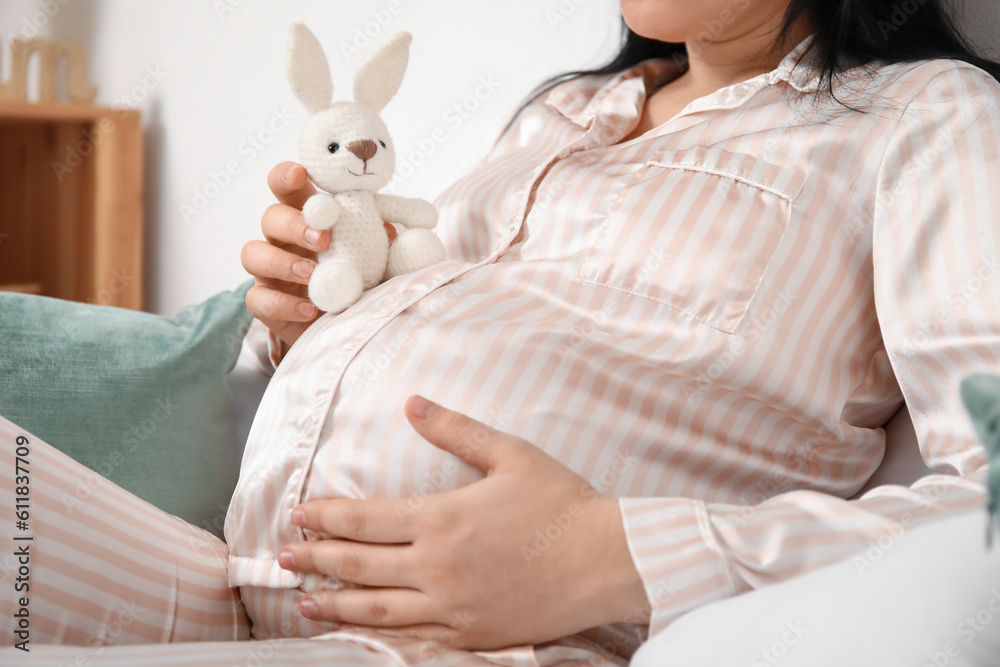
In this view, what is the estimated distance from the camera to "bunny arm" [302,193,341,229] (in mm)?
768

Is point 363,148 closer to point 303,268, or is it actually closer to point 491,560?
point 303,268

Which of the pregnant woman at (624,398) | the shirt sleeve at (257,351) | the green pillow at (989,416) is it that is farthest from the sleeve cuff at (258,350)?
the green pillow at (989,416)

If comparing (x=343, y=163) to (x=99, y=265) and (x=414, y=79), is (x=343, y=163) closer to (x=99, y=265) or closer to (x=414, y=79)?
(x=414, y=79)

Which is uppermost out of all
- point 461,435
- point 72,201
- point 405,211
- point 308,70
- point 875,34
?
point 875,34

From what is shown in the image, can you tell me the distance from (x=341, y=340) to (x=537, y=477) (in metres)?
0.25

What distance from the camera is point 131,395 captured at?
90 centimetres

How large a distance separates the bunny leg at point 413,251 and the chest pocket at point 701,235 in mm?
174

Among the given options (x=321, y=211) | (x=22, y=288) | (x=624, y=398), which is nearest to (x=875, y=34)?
(x=624, y=398)

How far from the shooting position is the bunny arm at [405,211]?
84 centimetres

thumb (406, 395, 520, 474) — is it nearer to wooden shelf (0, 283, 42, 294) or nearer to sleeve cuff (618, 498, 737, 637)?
sleeve cuff (618, 498, 737, 637)

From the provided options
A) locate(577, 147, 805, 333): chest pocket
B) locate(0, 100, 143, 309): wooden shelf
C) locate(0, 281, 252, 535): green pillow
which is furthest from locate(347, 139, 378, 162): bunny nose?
locate(0, 100, 143, 309): wooden shelf

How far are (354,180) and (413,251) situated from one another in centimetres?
10

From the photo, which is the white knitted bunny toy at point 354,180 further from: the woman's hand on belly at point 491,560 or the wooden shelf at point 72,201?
the wooden shelf at point 72,201

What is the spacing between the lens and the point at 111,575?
24.6 inches
